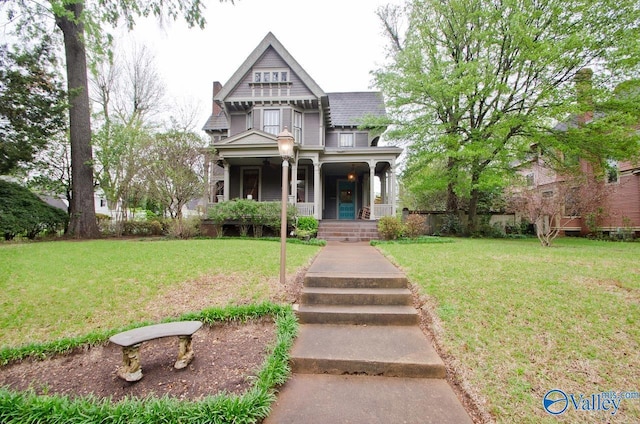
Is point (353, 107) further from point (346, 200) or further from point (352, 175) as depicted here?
point (346, 200)

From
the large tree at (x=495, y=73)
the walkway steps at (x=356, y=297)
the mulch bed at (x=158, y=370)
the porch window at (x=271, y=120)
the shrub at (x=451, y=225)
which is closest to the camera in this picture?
the mulch bed at (x=158, y=370)

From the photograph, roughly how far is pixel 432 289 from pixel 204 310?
3.47 m

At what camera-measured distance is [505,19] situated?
10648 mm

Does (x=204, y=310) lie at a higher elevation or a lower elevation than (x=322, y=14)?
lower

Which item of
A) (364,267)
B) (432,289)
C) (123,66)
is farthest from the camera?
(123,66)

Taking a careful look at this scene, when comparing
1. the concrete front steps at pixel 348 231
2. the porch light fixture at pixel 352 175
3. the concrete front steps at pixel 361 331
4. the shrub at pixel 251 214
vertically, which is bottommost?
the concrete front steps at pixel 361 331

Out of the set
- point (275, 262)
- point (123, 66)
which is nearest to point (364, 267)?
point (275, 262)

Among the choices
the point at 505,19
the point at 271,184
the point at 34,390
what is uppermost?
the point at 505,19

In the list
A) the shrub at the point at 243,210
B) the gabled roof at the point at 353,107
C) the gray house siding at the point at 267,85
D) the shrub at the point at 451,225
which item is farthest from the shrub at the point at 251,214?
the shrub at the point at 451,225

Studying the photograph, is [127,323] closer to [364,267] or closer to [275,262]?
[275,262]

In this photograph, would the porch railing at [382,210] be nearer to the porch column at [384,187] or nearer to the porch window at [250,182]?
the porch column at [384,187]

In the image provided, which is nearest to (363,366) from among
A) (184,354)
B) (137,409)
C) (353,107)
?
(184,354)

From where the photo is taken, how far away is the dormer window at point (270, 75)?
14.3m

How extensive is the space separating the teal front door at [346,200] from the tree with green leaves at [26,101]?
13.2 meters
